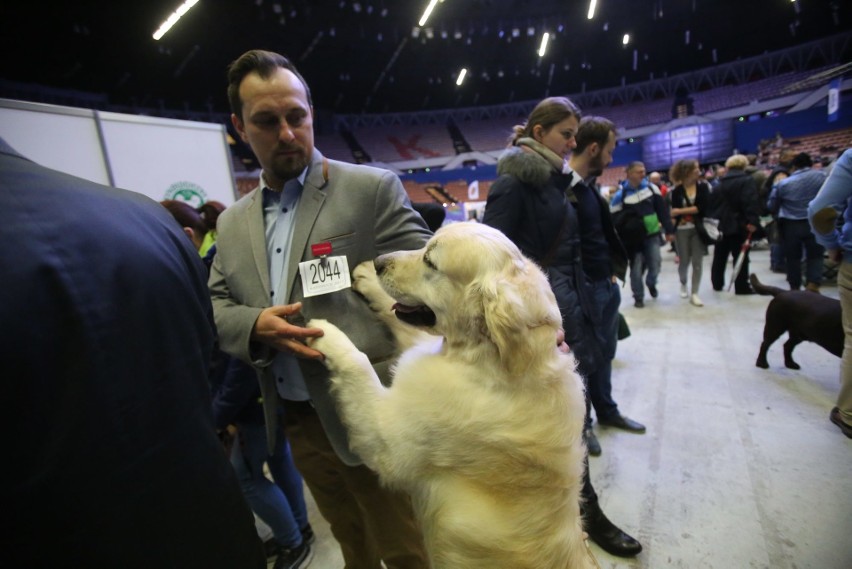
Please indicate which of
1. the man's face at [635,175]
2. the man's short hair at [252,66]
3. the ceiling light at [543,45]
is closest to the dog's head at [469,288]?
the man's short hair at [252,66]

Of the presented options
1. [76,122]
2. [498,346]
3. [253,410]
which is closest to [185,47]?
[76,122]

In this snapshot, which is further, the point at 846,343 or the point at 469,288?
the point at 846,343

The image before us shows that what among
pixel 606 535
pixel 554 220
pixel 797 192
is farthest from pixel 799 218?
pixel 606 535

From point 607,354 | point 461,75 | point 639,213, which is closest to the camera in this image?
point 607,354

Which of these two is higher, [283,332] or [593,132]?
[593,132]

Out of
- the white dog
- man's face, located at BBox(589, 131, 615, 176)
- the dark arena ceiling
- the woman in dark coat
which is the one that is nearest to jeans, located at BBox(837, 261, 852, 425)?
man's face, located at BBox(589, 131, 615, 176)

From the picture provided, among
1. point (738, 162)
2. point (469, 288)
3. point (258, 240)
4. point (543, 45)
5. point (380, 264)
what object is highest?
point (543, 45)

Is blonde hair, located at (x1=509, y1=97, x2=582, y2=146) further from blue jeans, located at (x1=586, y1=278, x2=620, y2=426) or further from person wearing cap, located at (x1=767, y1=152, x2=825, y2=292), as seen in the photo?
person wearing cap, located at (x1=767, y1=152, x2=825, y2=292)

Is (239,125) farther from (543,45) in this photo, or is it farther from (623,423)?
(543,45)

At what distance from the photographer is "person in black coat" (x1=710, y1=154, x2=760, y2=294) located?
5.62 metres

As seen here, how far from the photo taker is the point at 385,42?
17781 mm

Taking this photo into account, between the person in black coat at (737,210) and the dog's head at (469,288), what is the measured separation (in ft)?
19.9

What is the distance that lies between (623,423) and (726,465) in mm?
700

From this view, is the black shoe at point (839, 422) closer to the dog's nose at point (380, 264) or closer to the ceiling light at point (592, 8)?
the dog's nose at point (380, 264)
